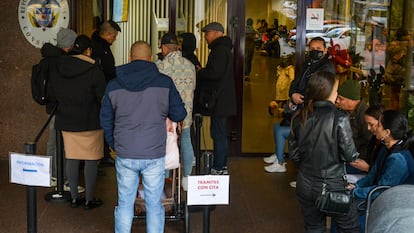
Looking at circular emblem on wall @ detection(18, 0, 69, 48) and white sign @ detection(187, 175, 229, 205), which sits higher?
circular emblem on wall @ detection(18, 0, 69, 48)

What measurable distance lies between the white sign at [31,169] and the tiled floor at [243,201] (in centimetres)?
132

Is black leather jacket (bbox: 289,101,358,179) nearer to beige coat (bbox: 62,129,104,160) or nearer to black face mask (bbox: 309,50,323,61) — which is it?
black face mask (bbox: 309,50,323,61)

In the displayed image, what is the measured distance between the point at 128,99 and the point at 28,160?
80 centimetres

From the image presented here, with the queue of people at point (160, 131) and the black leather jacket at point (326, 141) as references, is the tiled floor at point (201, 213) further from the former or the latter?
the black leather jacket at point (326, 141)

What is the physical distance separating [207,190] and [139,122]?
828mm

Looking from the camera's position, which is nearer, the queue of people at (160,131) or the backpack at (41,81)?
the queue of people at (160,131)

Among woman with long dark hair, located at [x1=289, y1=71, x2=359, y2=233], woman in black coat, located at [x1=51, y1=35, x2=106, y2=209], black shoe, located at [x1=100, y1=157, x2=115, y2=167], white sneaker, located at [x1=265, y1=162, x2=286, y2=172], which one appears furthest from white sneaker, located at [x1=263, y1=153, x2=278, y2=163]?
woman with long dark hair, located at [x1=289, y1=71, x2=359, y2=233]

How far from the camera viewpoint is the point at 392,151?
4.60 m

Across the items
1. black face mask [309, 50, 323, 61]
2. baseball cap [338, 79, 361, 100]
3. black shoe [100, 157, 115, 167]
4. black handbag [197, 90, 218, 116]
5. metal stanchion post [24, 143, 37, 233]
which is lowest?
black shoe [100, 157, 115, 167]

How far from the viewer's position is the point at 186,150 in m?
6.47

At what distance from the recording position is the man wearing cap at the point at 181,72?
20.0 feet

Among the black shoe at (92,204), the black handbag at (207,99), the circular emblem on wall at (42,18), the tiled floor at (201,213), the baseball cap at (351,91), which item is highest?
the circular emblem on wall at (42,18)

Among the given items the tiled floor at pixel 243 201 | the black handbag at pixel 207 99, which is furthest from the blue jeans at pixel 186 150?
the tiled floor at pixel 243 201

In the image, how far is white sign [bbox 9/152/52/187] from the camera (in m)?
4.22
